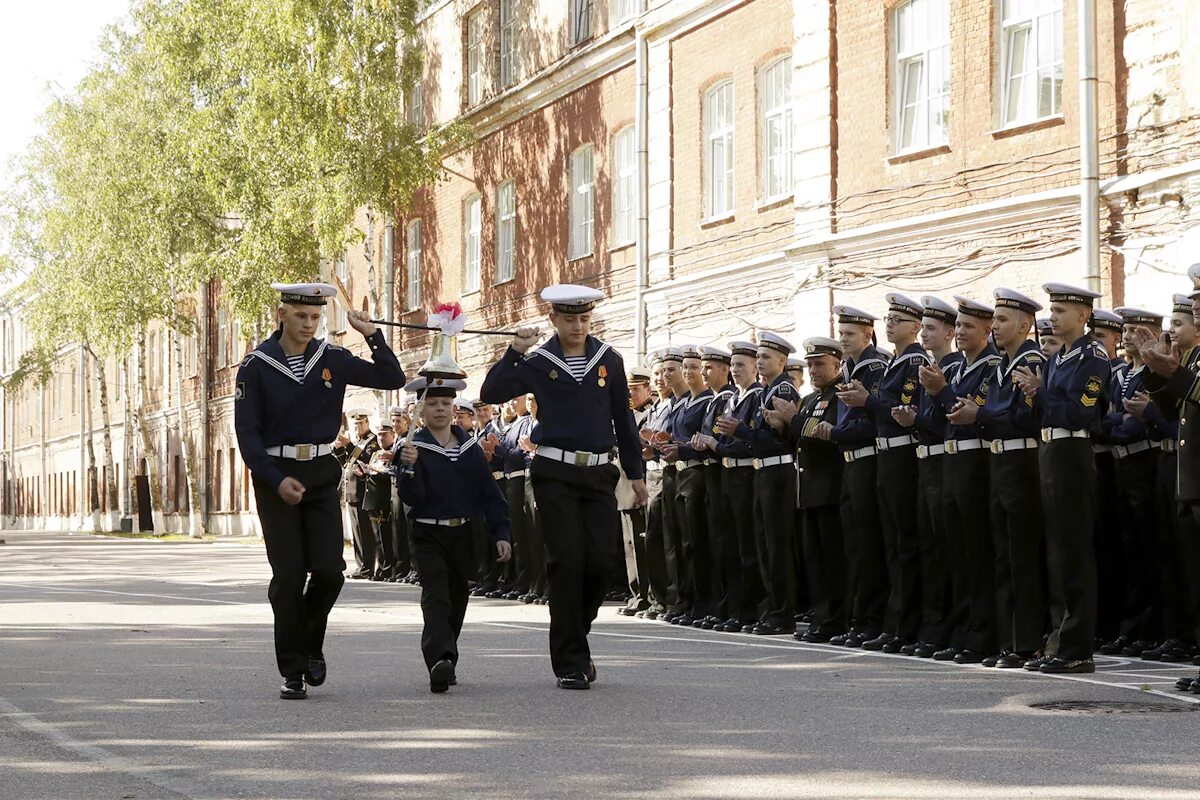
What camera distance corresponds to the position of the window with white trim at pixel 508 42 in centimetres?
3528

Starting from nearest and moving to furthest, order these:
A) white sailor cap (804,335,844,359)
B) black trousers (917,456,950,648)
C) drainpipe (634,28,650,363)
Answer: black trousers (917,456,950,648)
white sailor cap (804,335,844,359)
drainpipe (634,28,650,363)

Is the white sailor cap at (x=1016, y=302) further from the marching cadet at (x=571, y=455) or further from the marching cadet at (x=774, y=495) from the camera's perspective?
the marching cadet at (x=774, y=495)

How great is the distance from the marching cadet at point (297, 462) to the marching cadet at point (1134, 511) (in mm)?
4980

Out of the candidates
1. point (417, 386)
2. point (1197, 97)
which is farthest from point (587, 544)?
point (1197, 97)

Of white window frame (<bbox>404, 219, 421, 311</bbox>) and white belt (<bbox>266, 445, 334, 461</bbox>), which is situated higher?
white window frame (<bbox>404, 219, 421, 311</bbox>)

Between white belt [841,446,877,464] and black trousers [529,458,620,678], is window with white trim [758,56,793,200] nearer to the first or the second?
white belt [841,446,877,464]

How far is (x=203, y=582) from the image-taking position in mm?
Result: 24422

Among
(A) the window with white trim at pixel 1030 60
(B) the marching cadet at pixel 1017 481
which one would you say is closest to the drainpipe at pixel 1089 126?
(A) the window with white trim at pixel 1030 60

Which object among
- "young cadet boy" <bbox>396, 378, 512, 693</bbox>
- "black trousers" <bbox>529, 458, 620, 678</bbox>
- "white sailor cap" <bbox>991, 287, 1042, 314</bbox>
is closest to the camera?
"black trousers" <bbox>529, 458, 620, 678</bbox>

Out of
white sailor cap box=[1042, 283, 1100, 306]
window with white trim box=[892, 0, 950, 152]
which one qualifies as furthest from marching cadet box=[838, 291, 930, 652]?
window with white trim box=[892, 0, 950, 152]

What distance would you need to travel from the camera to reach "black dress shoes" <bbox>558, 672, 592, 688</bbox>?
34.7 ft

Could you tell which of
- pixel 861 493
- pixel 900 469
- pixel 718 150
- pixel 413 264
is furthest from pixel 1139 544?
pixel 413 264

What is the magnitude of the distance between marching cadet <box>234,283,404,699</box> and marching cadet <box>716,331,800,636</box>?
4.87 m

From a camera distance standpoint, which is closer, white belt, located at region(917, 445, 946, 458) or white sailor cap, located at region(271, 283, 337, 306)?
white sailor cap, located at region(271, 283, 337, 306)
